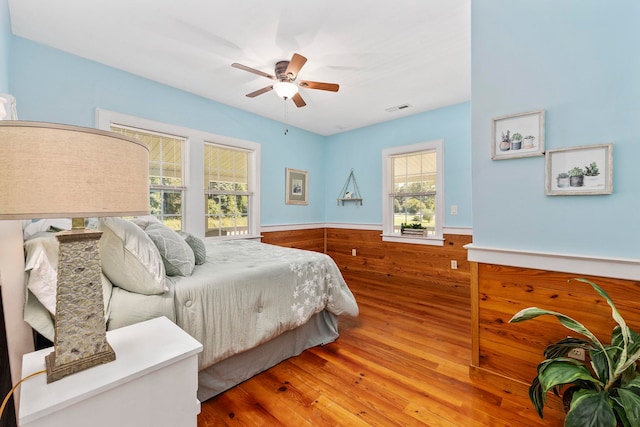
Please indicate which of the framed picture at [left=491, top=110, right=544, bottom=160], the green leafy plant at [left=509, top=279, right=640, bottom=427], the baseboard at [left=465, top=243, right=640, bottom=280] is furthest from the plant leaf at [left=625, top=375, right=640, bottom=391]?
the framed picture at [left=491, top=110, right=544, bottom=160]

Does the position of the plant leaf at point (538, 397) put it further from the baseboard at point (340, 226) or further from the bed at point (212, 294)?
the baseboard at point (340, 226)

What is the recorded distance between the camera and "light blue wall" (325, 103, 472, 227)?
371 cm

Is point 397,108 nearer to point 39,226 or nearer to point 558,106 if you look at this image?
point 558,106

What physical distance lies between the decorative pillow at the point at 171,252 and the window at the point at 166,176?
1.66m

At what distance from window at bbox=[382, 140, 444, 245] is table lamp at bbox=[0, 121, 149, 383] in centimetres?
382

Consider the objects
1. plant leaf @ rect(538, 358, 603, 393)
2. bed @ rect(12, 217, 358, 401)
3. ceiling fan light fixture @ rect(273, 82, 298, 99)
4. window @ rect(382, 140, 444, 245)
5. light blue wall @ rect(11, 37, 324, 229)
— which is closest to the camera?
plant leaf @ rect(538, 358, 603, 393)

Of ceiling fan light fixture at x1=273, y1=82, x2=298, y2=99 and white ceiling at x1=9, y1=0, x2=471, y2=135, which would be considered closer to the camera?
white ceiling at x1=9, y1=0, x2=471, y2=135

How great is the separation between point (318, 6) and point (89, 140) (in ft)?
6.23

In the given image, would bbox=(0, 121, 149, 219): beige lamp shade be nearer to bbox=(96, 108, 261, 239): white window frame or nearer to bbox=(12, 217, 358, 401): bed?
bbox=(12, 217, 358, 401): bed

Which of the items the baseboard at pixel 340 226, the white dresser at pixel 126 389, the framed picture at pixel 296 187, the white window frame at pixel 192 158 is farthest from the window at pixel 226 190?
the white dresser at pixel 126 389

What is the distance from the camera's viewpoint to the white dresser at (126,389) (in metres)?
0.75

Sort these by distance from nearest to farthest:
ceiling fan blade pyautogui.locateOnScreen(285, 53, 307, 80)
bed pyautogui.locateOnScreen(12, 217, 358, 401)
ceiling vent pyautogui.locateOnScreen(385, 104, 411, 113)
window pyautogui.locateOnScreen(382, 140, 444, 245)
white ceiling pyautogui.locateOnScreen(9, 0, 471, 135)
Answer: bed pyautogui.locateOnScreen(12, 217, 358, 401) < white ceiling pyautogui.locateOnScreen(9, 0, 471, 135) < ceiling fan blade pyautogui.locateOnScreen(285, 53, 307, 80) < ceiling vent pyautogui.locateOnScreen(385, 104, 411, 113) < window pyautogui.locateOnScreen(382, 140, 444, 245)

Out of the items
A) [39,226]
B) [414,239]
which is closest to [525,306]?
[414,239]

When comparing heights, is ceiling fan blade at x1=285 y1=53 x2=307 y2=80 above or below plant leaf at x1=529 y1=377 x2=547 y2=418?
above
